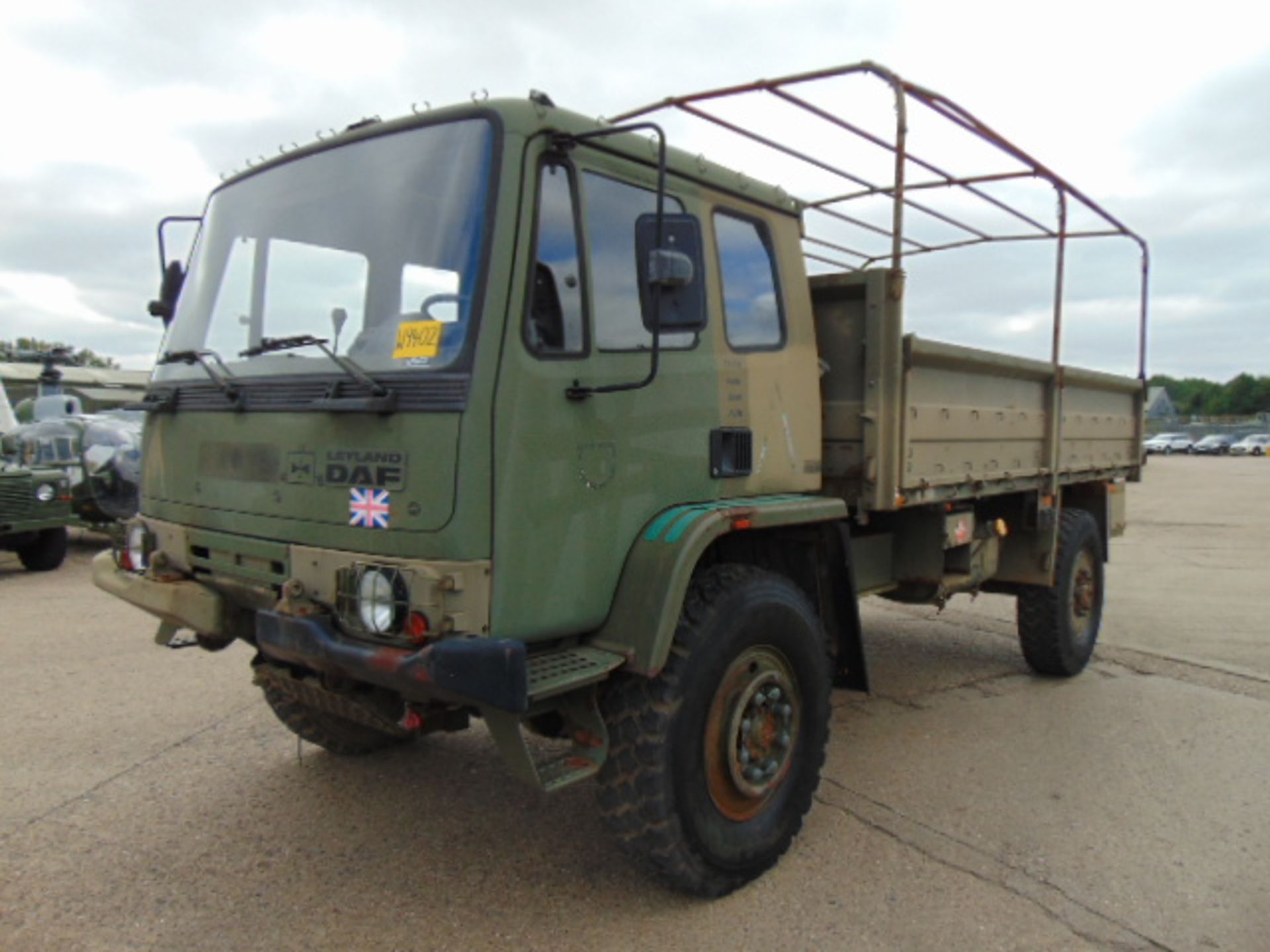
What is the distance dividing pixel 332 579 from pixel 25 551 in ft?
31.8

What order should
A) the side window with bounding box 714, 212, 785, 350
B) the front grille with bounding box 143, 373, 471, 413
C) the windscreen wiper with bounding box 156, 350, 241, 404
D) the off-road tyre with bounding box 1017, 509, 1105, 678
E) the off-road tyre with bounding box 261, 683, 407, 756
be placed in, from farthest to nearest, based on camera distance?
1. the off-road tyre with bounding box 1017, 509, 1105, 678
2. the off-road tyre with bounding box 261, 683, 407, 756
3. the side window with bounding box 714, 212, 785, 350
4. the windscreen wiper with bounding box 156, 350, 241, 404
5. the front grille with bounding box 143, 373, 471, 413

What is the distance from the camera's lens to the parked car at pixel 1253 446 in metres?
58.6

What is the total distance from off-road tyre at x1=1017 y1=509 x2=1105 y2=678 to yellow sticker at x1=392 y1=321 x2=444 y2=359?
15.1 ft

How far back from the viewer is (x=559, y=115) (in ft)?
10.2

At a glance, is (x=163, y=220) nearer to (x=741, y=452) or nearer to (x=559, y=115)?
(x=559, y=115)

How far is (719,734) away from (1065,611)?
11.9ft

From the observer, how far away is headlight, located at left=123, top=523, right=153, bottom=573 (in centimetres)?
385

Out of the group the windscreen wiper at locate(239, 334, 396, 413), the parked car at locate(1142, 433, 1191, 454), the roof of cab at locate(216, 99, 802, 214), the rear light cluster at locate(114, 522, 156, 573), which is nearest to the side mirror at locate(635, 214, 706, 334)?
the roof of cab at locate(216, 99, 802, 214)

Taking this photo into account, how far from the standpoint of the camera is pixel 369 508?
2.98 metres

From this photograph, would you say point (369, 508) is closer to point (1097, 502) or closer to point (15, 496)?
point (1097, 502)

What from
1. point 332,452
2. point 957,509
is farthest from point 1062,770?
point 332,452

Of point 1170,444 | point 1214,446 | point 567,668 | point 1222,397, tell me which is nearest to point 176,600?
point 567,668

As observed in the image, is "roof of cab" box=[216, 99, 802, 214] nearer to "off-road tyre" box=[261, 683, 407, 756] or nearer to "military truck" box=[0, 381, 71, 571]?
"off-road tyre" box=[261, 683, 407, 756]

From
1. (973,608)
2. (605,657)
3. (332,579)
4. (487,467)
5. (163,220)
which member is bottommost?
(973,608)
